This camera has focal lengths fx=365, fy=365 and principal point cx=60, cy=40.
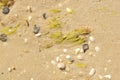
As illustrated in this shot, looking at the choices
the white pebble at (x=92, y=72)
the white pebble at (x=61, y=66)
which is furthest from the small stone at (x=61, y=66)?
the white pebble at (x=92, y=72)

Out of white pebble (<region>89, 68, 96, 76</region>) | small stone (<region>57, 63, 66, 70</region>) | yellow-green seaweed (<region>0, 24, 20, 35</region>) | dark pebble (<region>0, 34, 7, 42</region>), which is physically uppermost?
yellow-green seaweed (<region>0, 24, 20, 35</region>)

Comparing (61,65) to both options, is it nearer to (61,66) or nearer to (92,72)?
(61,66)

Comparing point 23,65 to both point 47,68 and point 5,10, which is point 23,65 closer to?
point 47,68

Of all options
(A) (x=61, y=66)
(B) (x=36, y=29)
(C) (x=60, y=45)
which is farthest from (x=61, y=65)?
(B) (x=36, y=29)

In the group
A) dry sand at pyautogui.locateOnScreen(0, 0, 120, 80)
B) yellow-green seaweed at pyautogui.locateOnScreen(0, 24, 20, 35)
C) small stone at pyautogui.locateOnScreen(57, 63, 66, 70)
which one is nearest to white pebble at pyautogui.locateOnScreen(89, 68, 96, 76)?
dry sand at pyautogui.locateOnScreen(0, 0, 120, 80)

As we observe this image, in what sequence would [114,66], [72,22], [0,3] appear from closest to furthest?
[114,66], [72,22], [0,3]

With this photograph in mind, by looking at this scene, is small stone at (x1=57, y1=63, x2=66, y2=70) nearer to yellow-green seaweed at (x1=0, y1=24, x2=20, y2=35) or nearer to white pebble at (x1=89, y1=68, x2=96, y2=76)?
white pebble at (x1=89, y1=68, x2=96, y2=76)

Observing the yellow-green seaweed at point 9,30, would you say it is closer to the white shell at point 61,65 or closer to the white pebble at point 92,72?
the white shell at point 61,65

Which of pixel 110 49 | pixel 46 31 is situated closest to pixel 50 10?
pixel 46 31
